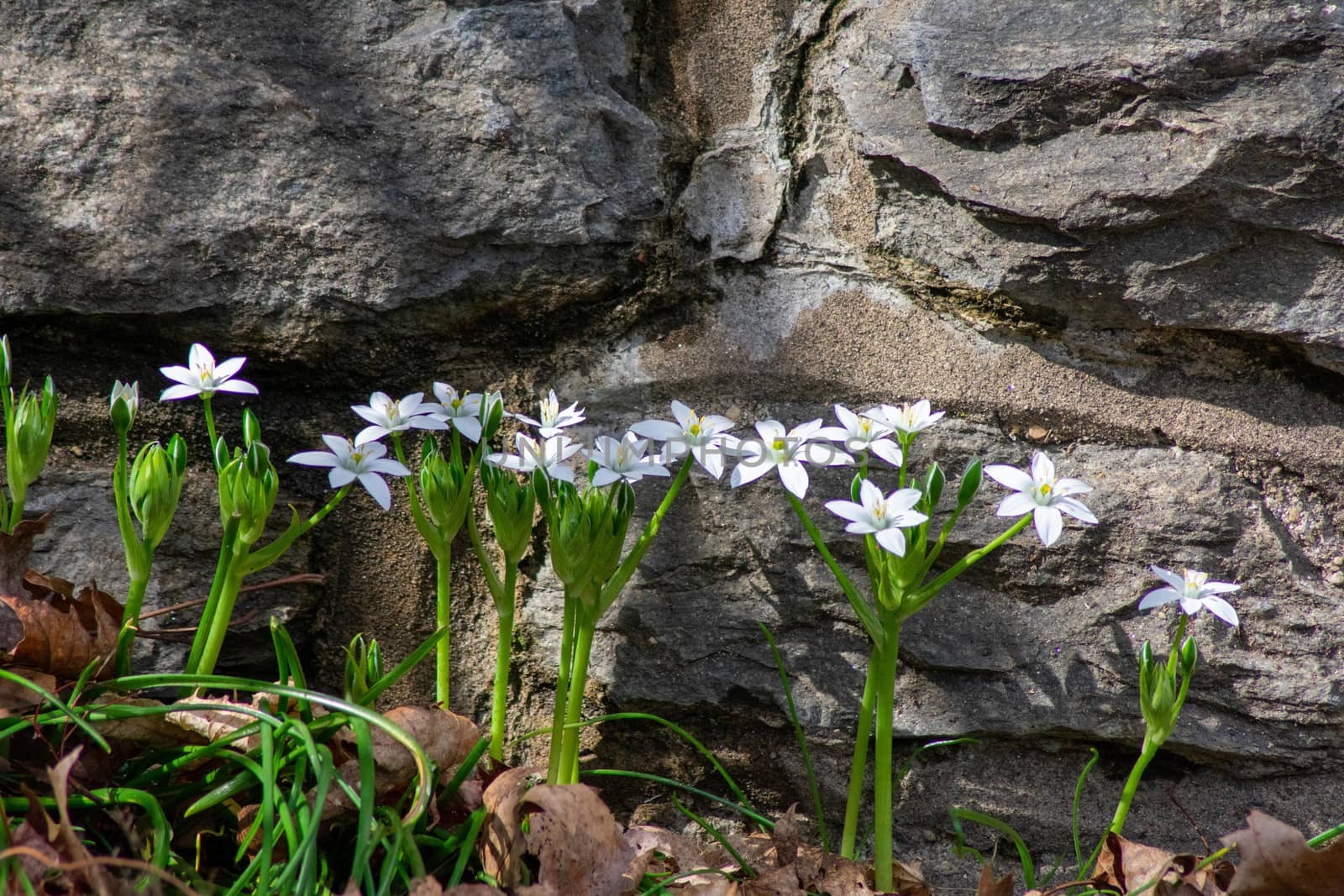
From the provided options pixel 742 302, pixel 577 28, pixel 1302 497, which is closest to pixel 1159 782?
pixel 1302 497

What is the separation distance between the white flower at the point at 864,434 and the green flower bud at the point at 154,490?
74 centimetres

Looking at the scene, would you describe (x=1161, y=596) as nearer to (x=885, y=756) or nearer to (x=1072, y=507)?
(x=1072, y=507)

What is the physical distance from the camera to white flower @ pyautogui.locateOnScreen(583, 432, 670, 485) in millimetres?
1279

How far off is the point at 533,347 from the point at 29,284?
2.07 ft

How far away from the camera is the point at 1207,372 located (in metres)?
1.44

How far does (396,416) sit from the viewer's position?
4.33ft

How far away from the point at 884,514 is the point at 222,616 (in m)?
0.75

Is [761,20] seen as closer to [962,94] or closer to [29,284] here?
[962,94]

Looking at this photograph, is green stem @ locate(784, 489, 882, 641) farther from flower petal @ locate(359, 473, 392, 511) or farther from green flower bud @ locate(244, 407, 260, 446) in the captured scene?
green flower bud @ locate(244, 407, 260, 446)

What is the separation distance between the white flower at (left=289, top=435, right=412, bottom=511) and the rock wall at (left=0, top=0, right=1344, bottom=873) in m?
0.20

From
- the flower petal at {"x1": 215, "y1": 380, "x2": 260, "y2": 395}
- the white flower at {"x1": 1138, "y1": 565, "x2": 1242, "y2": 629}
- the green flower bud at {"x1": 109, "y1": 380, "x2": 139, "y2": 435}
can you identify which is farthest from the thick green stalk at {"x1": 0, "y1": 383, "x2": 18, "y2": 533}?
the white flower at {"x1": 1138, "y1": 565, "x2": 1242, "y2": 629}

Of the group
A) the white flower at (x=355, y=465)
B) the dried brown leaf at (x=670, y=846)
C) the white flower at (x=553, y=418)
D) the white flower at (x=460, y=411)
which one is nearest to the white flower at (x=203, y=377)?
the white flower at (x=355, y=465)

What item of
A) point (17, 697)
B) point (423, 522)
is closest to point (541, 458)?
point (423, 522)

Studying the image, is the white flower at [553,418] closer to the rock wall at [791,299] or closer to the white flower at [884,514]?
the rock wall at [791,299]
